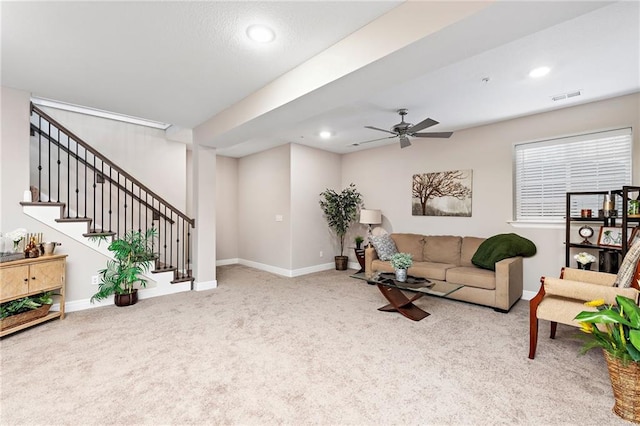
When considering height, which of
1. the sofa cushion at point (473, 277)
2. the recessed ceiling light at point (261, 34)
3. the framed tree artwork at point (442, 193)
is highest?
the recessed ceiling light at point (261, 34)

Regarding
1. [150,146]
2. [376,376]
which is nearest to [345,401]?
[376,376]

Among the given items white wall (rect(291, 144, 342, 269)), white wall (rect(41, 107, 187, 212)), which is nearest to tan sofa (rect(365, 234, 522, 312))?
white wall (rect(291, 144, 342, 269))

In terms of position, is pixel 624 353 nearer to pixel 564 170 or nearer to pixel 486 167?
pixel 564 170

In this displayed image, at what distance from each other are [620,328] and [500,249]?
2.30 metres

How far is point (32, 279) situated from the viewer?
3.01 meters

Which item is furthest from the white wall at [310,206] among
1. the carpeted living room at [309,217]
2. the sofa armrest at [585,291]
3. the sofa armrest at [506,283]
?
the sofa armrest at [585,291]

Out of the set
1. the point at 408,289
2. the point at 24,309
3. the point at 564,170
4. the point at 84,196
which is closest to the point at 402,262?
the point at 408,289

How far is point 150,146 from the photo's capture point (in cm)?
534

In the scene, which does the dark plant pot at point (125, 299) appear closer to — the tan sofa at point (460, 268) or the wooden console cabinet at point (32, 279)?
the wooden console cabinet at point (32, 279)

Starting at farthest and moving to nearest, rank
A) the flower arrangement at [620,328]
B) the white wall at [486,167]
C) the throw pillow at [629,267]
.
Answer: the white wall at [486,167], the throw pillow at [629,267], the flower arrangement at [620,328]

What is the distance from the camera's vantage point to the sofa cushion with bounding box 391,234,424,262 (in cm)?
509

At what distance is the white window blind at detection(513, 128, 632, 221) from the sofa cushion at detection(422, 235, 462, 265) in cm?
99

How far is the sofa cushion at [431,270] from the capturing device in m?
4.20

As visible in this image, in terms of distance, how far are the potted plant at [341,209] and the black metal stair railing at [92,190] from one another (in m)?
2.74
